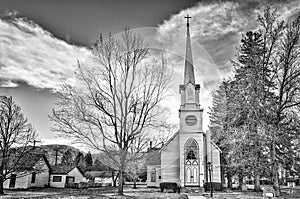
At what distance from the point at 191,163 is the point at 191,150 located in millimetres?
1601

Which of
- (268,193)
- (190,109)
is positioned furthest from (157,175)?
(268,193)

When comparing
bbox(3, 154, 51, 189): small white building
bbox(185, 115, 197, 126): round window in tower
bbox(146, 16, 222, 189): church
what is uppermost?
bbox(185, 115, 197, 126): round window in tower

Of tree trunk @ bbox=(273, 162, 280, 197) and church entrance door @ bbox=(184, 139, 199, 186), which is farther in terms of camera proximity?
church entrance door @ bbox=(184, 139, 199, 186)

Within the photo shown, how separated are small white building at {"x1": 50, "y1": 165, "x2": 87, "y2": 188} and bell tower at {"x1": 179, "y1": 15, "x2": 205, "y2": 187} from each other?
2077 centimetres

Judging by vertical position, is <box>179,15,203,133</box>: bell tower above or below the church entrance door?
above

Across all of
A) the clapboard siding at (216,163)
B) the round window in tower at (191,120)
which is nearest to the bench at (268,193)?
the round window in tower at (191,120)

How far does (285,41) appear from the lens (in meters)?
20.2

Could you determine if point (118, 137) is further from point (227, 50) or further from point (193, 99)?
point (193, 99)

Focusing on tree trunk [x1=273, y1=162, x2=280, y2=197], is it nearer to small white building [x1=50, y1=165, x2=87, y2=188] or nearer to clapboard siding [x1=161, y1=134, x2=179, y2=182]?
clapboard siding [x1=161, y1=134, x2=179, y2=182]

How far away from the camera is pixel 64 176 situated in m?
44.5

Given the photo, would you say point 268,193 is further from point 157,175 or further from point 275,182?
point 157,175

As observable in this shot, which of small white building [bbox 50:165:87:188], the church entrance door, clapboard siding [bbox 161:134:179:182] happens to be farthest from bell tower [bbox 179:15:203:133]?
small white building [bbox 50:165:87:188]

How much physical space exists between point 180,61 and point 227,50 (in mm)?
2365

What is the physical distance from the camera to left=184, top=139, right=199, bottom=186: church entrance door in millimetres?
32119
